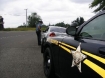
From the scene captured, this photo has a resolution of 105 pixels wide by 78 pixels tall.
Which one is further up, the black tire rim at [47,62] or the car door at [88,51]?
the car door at [88,51]

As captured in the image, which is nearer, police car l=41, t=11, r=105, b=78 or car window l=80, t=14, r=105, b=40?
police car l=41, t=11, r=105, b=78

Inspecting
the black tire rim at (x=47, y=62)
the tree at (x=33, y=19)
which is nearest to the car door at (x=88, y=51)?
the black tire rim at (x=47, y=62)

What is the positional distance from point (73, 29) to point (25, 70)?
9.33ft

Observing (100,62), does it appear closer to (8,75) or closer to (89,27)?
(89,27)

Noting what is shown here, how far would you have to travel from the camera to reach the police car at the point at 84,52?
9.23ft

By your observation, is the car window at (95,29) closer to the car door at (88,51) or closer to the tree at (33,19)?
the car door at (88,51)

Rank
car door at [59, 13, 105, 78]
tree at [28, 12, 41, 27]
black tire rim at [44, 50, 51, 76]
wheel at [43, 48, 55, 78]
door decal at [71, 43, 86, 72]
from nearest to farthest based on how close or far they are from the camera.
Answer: car door at [59, 13, 105, 78] < door decal at [71, 43, 86, 72] < wheel at [43, 48, 55, 78] < black tire rim at [44, 50, 51, 76] < tree at [28, 12, 41, 27]

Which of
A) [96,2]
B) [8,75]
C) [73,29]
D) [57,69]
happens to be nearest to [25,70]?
[8,75]

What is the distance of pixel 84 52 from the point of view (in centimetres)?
310

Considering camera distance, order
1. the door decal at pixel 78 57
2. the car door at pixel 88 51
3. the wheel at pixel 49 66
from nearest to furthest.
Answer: the car door at pixel 88 51, the door decal at pixel 78 57, the wheel at pixel 49 66

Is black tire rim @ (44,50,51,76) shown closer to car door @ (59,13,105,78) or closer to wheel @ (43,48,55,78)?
wheel @ (43,48,55,78)

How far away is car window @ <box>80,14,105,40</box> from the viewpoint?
321 centimetres

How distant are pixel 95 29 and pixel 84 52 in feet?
1.59

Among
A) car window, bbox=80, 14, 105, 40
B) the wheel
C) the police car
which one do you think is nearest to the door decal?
the police car
